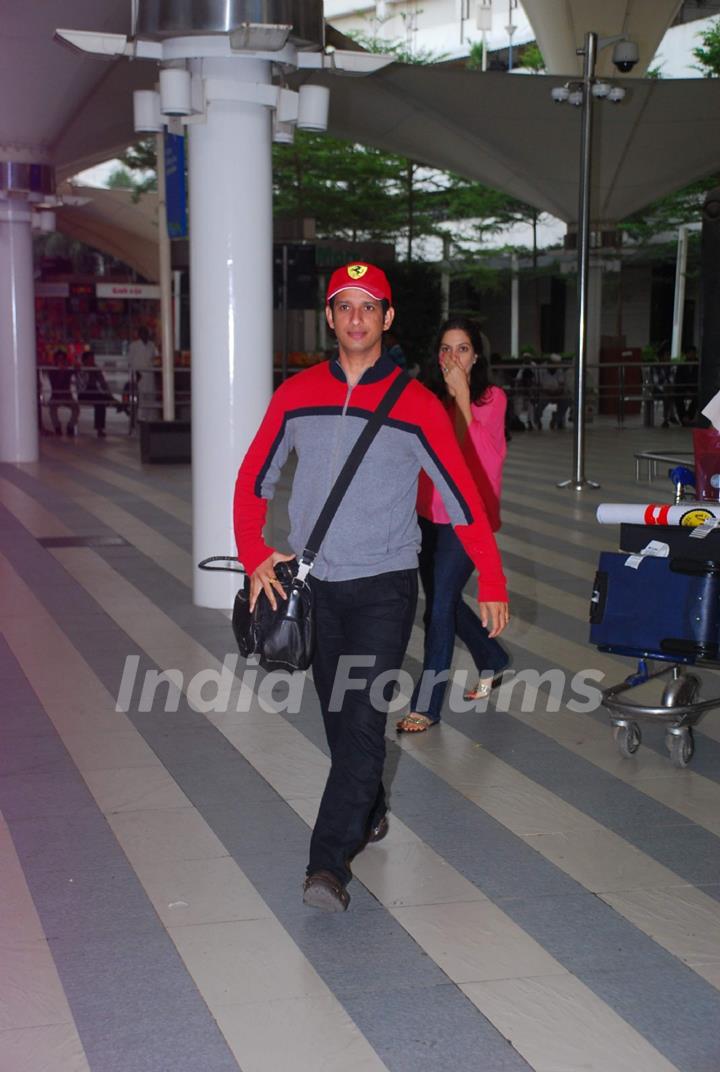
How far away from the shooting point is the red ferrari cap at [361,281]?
14.4 ft

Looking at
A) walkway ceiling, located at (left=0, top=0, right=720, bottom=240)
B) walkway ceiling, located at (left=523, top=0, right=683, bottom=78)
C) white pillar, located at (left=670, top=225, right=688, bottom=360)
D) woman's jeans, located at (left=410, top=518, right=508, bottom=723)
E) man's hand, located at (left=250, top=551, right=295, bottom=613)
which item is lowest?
woman's jeans, located at (left=410, top=518, right=508, bottom=723)

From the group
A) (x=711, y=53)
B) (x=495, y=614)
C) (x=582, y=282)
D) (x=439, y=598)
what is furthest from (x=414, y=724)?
(x=711, y=53)

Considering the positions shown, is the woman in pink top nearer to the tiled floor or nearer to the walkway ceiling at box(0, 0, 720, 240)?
the tiled floor

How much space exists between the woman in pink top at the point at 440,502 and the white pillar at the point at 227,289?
10.6 feet

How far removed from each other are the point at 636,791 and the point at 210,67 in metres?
5.91

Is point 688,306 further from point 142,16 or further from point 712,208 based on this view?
point 142,16

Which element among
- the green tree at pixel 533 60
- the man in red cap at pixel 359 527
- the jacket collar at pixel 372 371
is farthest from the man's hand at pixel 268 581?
the green tree at pixel 533 60

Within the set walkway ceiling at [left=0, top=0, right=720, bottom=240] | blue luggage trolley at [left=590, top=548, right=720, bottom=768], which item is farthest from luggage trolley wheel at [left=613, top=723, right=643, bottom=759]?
walkway ceiling at [left=0, top=0, right=720, bottom=240]

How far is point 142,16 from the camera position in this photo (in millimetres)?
9156

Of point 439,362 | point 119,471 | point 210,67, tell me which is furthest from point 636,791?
point 119,471

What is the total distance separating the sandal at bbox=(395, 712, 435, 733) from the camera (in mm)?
6598

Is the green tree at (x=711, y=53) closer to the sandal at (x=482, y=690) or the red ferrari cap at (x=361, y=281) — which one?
the sandal at (x=482, y=690)

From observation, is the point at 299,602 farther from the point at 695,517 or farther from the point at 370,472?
the point at 695,517

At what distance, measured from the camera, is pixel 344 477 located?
172 inches
